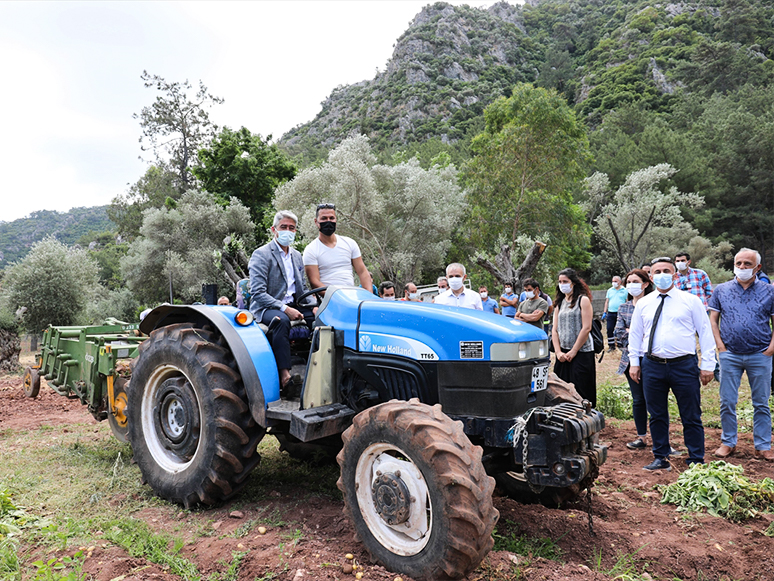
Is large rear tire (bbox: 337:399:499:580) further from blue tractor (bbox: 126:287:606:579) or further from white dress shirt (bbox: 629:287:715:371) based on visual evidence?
white dress shirt (bbox: 629:287:715:371)

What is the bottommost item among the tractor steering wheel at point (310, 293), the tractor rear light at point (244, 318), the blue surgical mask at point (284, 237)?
the tractor rear light at point (244, 318)

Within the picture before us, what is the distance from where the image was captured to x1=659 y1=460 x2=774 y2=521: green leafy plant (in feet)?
12.2

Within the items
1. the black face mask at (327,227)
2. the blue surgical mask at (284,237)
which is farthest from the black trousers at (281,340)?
A: the black face mask at (327,227)

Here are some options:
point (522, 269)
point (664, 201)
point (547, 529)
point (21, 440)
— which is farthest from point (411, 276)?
point (547, 529)

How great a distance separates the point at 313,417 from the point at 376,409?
0.62 metres

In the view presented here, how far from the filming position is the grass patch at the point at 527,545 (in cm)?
311

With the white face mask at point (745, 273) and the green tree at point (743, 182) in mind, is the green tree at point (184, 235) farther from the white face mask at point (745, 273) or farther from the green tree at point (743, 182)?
the green tree at point (743, 182)

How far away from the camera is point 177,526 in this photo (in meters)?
3.57

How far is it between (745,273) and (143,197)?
46439 mm

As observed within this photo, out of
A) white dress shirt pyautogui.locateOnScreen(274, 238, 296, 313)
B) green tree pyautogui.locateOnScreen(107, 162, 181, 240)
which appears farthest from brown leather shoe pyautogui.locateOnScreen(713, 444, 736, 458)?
green tree pyautogui.locateOnScreen(107, 162, 181, 240)

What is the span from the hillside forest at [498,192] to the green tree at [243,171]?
3.3 inches

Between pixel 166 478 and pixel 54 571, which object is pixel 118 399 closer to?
pixel 166 478

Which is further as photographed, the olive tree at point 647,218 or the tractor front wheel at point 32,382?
the olive tree at point 647,218

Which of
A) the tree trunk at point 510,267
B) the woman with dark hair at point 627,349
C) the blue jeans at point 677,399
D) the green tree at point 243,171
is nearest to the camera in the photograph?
the blue jeans at point 677,399
